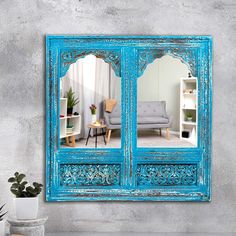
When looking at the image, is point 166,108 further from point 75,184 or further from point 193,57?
point 75,184

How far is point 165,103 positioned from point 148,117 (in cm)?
24

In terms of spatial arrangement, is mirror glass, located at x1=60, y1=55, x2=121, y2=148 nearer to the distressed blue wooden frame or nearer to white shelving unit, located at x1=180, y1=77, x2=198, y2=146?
the distressed blue wooden frame

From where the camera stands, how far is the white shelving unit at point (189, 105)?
21.3ft

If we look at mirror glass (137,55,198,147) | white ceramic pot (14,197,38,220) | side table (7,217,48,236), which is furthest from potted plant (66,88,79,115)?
side table (7,217,48,236)

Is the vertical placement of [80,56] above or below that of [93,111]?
above

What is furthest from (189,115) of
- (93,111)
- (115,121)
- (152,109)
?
(93,111)

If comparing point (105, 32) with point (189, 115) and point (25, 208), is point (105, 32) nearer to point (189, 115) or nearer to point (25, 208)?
point (189, 115)

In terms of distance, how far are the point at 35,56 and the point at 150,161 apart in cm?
165

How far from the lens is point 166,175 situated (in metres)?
6.56

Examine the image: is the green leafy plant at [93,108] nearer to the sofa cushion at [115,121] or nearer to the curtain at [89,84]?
the curtain at [89,84]

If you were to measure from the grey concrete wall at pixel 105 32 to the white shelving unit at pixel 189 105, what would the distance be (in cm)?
22

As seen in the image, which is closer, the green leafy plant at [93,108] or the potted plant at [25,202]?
the potted plant at [25,202]

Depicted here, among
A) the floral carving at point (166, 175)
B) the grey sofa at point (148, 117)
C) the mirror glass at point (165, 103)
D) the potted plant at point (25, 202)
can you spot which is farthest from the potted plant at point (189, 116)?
the potted plant at point (25, 202)

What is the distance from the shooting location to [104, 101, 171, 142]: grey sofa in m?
6.52
